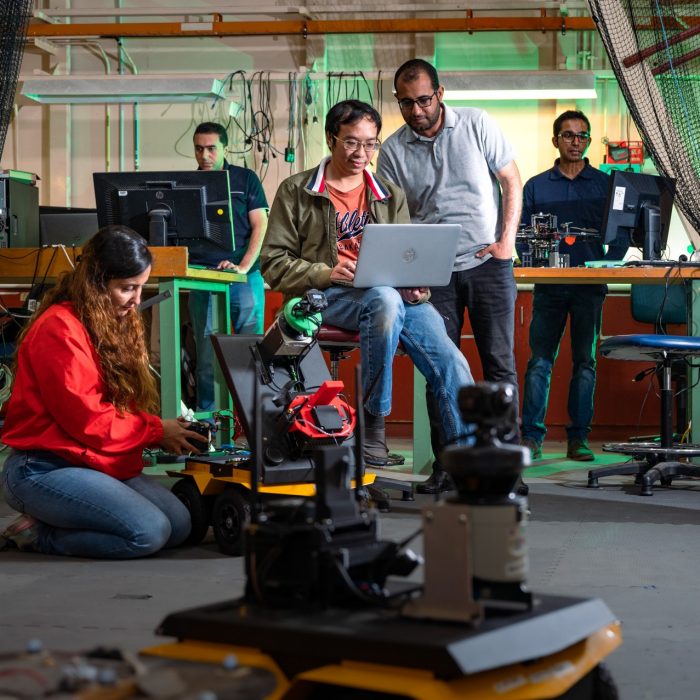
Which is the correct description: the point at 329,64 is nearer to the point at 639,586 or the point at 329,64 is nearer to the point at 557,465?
the point at 557,465

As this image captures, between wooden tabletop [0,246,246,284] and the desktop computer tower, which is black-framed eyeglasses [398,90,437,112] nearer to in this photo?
wooden tabletop [0,246,246,284]

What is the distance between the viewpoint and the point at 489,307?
458 cm

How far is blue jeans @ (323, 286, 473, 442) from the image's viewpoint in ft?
13.2

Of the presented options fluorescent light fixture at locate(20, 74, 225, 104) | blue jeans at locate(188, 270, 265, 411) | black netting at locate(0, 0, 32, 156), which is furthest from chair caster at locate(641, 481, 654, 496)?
fluorescent light fixture at locate(20, 74, 225, 104)

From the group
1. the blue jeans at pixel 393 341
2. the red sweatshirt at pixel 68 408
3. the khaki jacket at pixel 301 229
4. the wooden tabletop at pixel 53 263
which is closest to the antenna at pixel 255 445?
the red sweatshirt at pixel 68 408

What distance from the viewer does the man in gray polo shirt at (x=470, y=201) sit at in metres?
4.54

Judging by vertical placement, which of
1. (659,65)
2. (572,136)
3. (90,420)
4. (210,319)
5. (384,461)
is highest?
(659,65)

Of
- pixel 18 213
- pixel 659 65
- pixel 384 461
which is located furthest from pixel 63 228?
pixel 659 65

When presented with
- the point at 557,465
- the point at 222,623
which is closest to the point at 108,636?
the point at 222,623

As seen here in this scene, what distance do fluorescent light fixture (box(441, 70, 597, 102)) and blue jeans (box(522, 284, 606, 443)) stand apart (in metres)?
2.47

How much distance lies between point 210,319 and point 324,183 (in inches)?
70.2

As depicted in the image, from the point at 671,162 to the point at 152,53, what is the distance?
202 inches

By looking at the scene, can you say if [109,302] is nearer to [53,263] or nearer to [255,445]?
[255,445]

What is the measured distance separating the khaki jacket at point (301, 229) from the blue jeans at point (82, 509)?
3.80 ft
